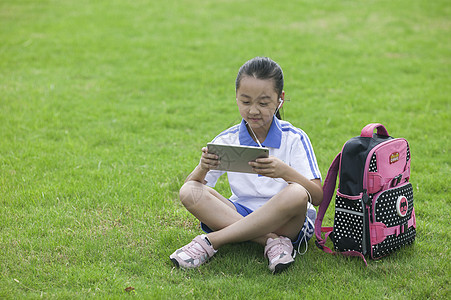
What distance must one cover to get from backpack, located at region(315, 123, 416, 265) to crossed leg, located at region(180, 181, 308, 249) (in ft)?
1.04

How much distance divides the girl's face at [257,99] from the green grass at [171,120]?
94cm

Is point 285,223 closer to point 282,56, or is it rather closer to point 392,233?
point 392,233

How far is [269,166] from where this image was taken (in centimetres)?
320

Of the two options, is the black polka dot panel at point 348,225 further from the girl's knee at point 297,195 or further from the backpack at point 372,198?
the girl's knee at point 297,195

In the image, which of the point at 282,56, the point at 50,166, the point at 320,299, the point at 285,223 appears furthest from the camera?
the point at 282,56

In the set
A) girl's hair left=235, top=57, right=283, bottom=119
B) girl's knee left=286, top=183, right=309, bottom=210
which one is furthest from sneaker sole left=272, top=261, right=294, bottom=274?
girl's hair left=235, top=57, right=283, bottom=119

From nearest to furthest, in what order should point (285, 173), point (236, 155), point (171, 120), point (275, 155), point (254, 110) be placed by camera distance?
point (236, 155) < point (285, 173) < point (254, 110) < point (275, 155) < point (171, 120)

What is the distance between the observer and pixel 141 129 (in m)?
6.05

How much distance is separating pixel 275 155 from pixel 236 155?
1.59 ft

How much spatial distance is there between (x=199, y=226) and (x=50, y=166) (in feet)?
6.13

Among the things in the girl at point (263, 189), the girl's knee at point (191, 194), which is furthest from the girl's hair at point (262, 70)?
the girl's knee at point (191, 194)

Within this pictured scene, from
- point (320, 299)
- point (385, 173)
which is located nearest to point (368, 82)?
point (385, 173)

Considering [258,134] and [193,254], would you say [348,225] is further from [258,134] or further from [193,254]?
[193,254]

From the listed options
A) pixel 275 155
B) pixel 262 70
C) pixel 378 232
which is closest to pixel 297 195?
pixel 275 155
